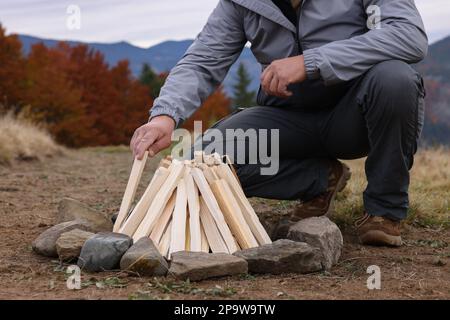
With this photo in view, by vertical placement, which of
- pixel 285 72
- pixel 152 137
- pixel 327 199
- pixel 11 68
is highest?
pixel 11 68

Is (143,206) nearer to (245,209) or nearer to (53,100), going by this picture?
(245,209)

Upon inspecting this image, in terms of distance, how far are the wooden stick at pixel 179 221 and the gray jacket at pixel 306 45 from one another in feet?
1.39

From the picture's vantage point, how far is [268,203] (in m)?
4.67

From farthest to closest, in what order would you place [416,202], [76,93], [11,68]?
[76,93] → [11,68] → [416,202]

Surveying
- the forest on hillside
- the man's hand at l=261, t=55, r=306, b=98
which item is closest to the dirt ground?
the man's hand at l=261, t=55, r=306, b=98

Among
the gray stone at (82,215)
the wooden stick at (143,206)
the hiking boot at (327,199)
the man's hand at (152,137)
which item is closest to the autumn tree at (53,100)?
the gray stone at (82,215)

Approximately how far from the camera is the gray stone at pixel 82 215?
3.31 meters

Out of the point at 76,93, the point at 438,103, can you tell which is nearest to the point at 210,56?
the point at 76,93

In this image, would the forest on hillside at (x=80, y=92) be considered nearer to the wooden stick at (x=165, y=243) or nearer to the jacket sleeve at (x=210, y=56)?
the jacket sleeve at (x=210, y=56)

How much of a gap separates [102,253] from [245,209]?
27.9 inches

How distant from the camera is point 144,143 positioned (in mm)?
2939

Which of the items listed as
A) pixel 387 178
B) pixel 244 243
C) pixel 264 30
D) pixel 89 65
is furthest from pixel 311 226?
pixel 89 65

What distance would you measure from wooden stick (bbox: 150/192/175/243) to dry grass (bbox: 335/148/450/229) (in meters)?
1.33

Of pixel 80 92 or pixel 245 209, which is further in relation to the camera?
pixel 80 92
